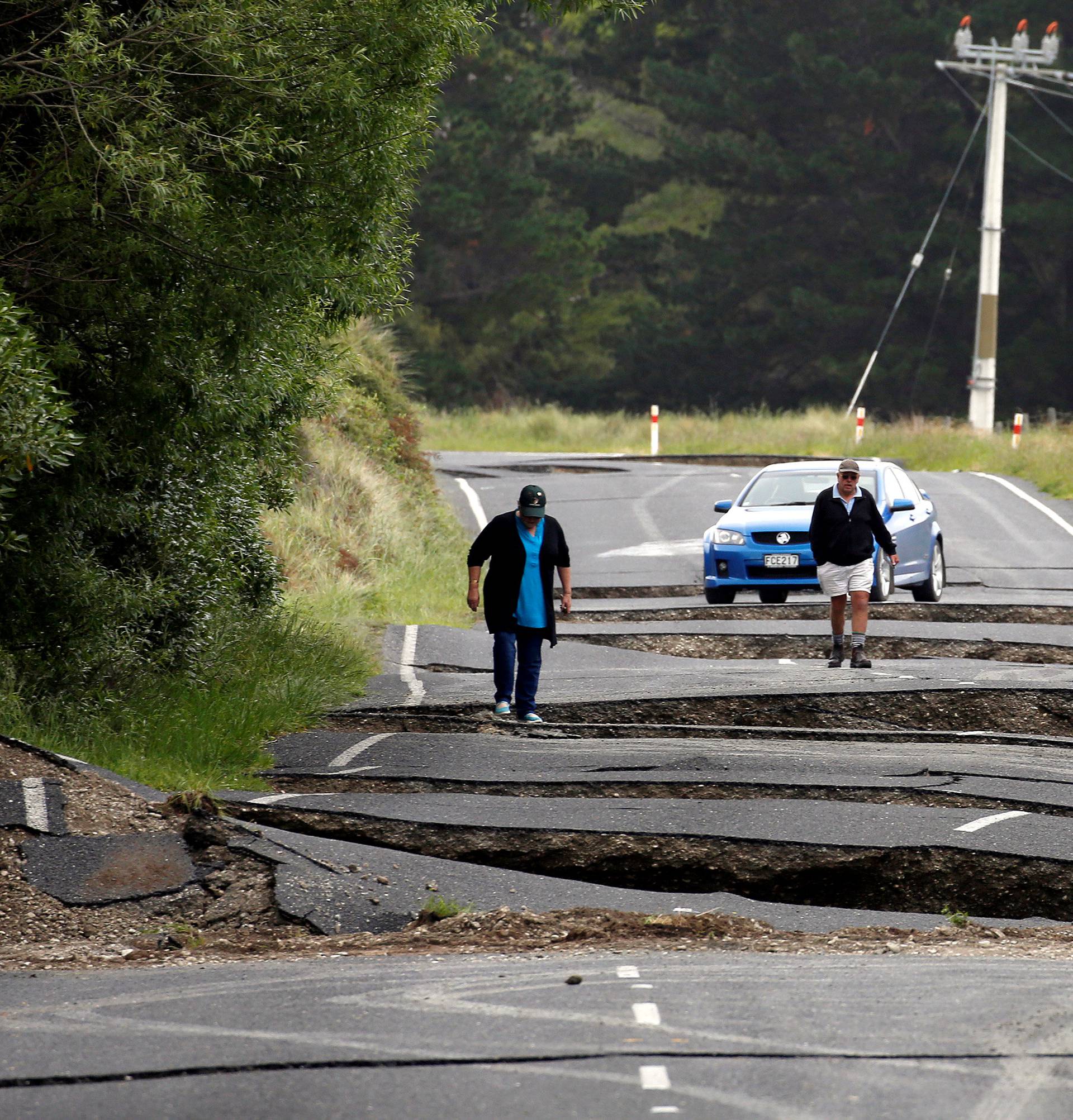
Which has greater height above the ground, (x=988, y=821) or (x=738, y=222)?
(x=738, y=222)

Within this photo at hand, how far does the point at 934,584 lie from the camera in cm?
1791

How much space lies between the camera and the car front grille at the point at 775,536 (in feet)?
56.9

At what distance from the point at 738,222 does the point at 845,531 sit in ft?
146

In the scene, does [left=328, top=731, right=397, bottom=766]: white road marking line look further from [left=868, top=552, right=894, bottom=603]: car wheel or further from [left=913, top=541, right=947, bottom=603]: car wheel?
[left=913, top=541, right=947, bottom=603]: car wheel

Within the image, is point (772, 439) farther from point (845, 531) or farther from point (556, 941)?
point (556, 941)

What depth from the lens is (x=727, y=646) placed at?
15.6 metres

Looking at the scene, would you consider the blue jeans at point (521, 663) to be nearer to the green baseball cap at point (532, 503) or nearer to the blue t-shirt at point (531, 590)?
the blue t-shirt at point (531, 590)

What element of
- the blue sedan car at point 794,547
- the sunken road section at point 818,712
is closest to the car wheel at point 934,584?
the blue sedan car at point 794,547

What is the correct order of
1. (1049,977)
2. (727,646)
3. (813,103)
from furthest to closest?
1. (813,103)
2. (727,646)
3. (1049,977)

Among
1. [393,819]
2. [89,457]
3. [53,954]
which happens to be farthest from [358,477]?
[53,954]

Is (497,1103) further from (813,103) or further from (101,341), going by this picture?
(813,103)

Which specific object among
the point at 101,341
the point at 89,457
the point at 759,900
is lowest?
the point at 759,900

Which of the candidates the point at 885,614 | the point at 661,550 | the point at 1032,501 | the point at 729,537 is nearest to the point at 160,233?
the point at 729,537

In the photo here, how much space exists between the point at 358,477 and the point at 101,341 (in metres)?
12.2
